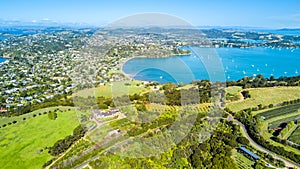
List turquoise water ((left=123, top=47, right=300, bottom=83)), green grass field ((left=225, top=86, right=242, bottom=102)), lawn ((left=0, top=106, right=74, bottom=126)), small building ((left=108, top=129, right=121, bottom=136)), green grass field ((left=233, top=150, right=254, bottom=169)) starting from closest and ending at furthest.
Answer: green grass field ((left=233, top=150, right=254, bottom=169)) < small building ((left=108, top=129, right=121, bottom=136)) < turquoise water ((left=123, top=47, right=300, bottom=83)) < lawn ((left=0, top=106, right=74, bottom=126)) < green grass field ((left=225, top=86, right=242, bottom=102))

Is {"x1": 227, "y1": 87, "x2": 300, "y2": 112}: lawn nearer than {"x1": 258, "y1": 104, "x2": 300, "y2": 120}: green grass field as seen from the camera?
No

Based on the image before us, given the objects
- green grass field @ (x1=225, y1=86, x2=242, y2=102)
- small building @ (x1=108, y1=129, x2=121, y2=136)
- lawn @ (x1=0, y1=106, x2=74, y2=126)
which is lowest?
lawn @ (x1=0, y1=106, x2=74, y2=126)

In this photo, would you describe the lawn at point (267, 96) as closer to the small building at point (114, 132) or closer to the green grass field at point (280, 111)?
the green grass field at point (280, 111)

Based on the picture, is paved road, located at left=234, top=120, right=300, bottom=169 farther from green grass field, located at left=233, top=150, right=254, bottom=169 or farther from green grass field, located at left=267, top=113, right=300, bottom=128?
green grass field, located at left=267, top=113, right=300, bottom=128

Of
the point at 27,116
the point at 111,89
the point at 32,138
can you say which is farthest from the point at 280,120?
the point at 27,116

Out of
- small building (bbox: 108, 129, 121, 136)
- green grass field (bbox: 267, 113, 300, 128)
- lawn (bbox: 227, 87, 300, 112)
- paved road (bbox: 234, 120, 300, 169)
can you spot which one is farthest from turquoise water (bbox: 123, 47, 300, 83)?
green grass field (bbox: 267, 113, 300, 128)

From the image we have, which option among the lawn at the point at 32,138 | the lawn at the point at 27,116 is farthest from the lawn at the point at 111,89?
the lawn at the point at 32,138
